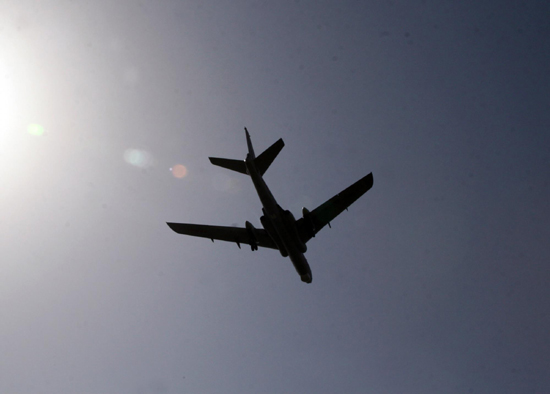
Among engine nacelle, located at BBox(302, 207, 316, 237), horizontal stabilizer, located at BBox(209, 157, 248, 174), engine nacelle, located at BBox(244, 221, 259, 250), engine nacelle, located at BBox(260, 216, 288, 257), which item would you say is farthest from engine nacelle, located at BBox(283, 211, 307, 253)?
horizontal stabilizer, located at BBox(209, 157, 248, 174)

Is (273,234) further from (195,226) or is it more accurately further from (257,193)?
(195,226)

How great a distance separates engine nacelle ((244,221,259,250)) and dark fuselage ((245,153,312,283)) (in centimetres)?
167

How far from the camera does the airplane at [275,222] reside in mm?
22469

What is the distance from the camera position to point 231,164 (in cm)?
2336

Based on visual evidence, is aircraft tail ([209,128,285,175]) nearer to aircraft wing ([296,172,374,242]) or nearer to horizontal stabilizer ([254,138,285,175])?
horizontal stabilizer ([254,138,285,175])

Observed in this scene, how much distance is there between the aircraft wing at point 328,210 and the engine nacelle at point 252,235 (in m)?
3.20

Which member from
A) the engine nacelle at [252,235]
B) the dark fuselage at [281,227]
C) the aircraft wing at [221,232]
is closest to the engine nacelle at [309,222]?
the dark fuselage at [281,227]

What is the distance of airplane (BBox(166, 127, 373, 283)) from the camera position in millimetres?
22469

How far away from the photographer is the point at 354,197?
24.8 metres

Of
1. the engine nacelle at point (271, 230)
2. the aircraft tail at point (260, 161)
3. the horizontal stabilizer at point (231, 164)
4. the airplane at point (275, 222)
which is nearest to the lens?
the airplane at point (275, 222)

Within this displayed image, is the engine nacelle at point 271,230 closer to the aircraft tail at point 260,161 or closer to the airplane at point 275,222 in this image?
the airplane at point 275,222

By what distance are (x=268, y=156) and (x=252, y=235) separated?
19.2ft

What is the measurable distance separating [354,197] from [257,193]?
24.0 feet

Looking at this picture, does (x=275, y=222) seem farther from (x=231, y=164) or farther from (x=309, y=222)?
(x=231, y=164)
